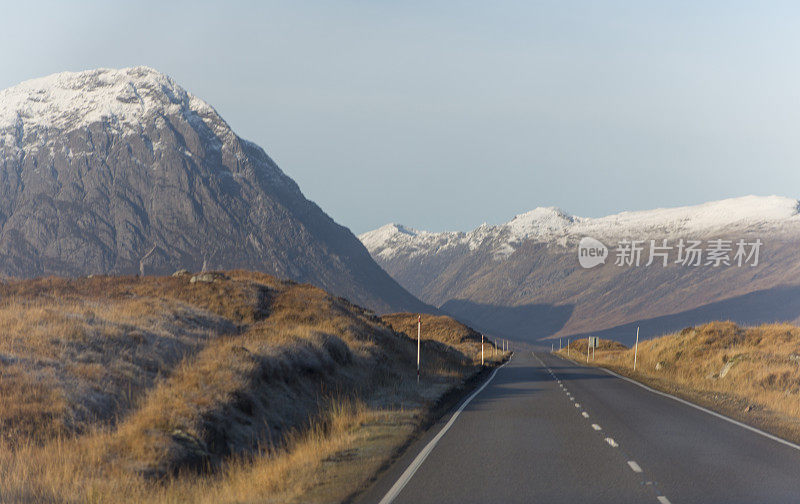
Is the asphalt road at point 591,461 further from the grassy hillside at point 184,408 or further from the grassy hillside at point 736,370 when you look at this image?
the grassy hillside at point 736,370

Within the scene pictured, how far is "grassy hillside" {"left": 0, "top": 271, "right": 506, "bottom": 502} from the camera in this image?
10.9 metres

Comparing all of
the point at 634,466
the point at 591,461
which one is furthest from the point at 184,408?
the point at 634,466

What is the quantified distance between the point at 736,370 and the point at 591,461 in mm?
20124

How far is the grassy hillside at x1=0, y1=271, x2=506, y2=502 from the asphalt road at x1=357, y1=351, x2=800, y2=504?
0.94m

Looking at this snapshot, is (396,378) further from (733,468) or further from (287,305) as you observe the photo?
(733,468)

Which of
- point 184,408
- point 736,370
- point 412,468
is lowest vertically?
point 412,468

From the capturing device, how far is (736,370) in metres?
30.0

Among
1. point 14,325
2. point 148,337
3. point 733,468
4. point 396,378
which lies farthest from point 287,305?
point 733,468

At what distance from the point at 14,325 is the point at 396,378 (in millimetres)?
14183

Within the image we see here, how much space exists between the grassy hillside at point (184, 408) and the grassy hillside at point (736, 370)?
862 centimetres

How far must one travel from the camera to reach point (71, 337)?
779 inches

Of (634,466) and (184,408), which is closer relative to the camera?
(634,466)

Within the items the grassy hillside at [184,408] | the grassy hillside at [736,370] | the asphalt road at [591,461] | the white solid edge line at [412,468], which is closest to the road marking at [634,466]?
the asphalt road at [591,461]

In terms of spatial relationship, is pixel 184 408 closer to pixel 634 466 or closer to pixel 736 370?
pixel 634 466
